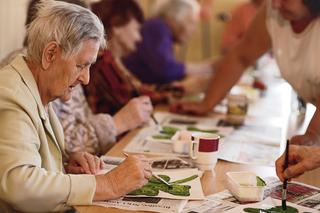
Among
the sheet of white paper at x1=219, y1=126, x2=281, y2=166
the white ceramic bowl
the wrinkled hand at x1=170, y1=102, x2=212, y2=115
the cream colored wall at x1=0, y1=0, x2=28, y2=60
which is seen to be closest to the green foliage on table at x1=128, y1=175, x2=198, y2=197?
the white ceramic bowl

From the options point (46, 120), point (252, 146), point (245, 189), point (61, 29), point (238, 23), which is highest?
point (61, 29)

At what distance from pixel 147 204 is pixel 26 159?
12.6 inches

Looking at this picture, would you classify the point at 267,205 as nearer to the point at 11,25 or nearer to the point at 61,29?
the point at 61,29

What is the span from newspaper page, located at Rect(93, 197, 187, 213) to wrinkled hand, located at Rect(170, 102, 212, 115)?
1133 mm

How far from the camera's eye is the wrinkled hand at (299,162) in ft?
5.07

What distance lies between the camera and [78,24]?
1468mm

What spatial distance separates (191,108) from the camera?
256 cm

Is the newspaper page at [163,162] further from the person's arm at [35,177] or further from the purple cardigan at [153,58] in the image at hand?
the purple cardigan at [153,58]

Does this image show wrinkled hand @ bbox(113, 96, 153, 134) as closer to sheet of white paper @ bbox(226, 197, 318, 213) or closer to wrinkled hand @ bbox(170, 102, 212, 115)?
wrinkled hand @ bbox(170, 102, 212, 115)

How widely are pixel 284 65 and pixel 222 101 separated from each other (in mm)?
633

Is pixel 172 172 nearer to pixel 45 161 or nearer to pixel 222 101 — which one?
pixel 45 161

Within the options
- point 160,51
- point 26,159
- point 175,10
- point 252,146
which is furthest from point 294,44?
point 175,10

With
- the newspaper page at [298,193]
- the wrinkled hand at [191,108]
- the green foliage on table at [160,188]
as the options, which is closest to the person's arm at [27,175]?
the green foliage on table at [160,188]

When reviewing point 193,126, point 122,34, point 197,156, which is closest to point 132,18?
point 122,34
